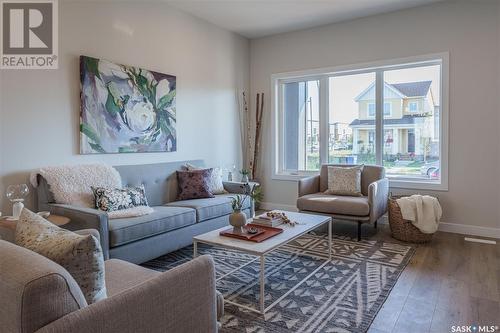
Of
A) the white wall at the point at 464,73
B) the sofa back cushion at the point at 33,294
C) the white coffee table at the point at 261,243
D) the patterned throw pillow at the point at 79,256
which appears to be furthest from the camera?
the white wall at the point at 464,73

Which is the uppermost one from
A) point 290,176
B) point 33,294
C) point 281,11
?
point 281,11

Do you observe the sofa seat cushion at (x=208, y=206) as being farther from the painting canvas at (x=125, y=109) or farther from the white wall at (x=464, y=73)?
the white wall at (x=464, y=73)

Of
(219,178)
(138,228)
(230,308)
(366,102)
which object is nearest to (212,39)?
(219,178)

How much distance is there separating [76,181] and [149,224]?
30.3 inches

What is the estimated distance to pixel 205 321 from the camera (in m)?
1.39

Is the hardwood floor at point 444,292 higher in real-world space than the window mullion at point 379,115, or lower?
lower

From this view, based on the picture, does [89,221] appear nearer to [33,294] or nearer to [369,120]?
[33,294]

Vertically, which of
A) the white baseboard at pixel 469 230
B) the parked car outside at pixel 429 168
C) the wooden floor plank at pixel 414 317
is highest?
the parked car outside at pixel 429 168

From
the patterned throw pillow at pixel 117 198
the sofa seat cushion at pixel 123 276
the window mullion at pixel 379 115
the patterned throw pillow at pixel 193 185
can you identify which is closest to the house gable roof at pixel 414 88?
the window mullion at pixel 379 115

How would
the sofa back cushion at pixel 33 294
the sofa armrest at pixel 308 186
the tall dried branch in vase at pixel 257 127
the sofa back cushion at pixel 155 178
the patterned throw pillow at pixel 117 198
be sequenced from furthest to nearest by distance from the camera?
1. the tall dried branch in vase at pixel 257 127
2. the sofa armrest at pixel 308 186
3. the sofa back cushion at pixel 155 178
4. the patterned throw pillow at pixel 117 198
5. the sofa back cushion at pixel 33 294

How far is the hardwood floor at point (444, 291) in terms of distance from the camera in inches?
79.9

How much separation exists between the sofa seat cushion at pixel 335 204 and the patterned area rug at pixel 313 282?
1.06ft

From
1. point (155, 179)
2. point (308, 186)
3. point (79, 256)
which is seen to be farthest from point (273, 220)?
point (79, 256)

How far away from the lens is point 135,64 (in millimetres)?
3701
